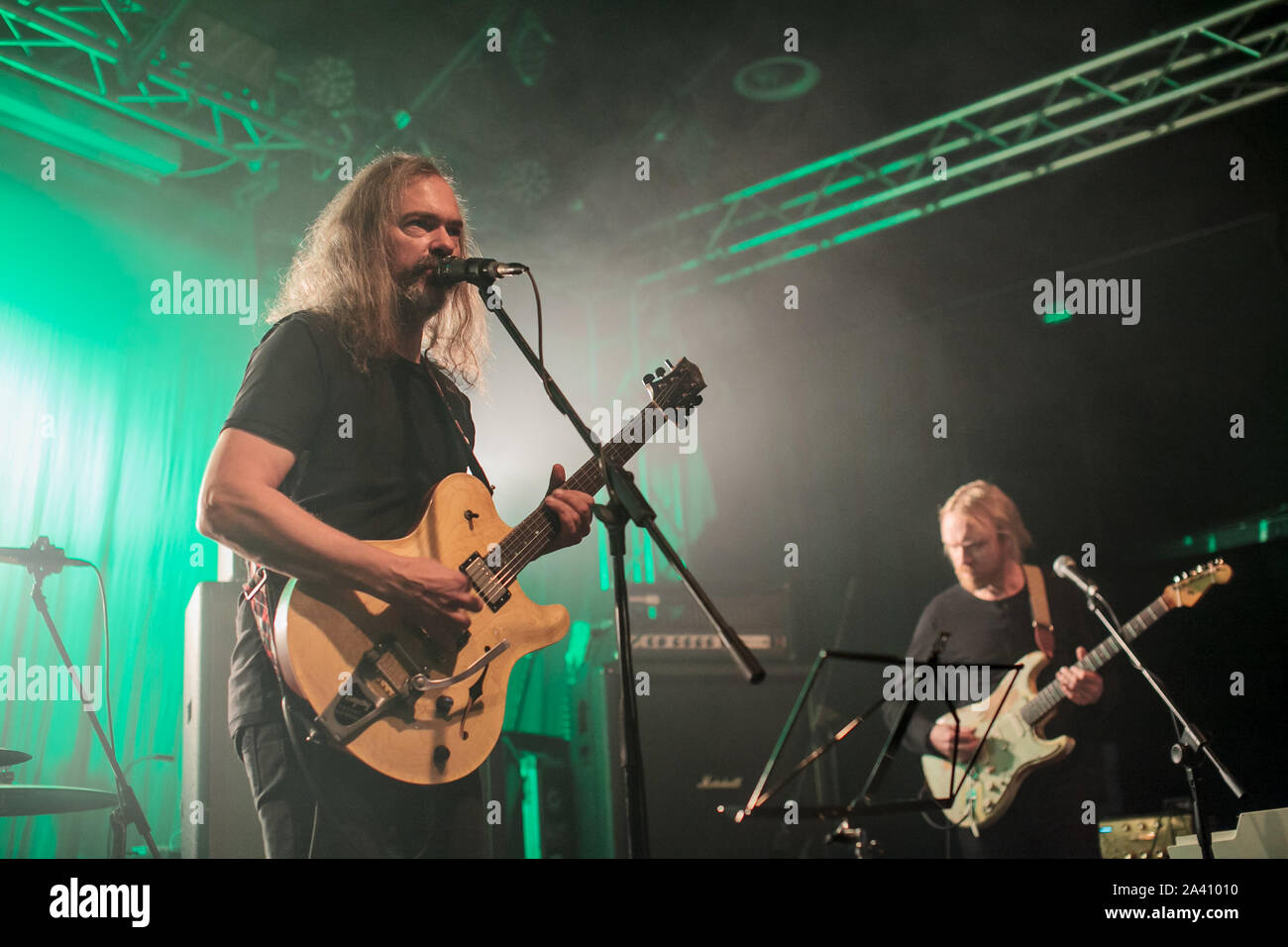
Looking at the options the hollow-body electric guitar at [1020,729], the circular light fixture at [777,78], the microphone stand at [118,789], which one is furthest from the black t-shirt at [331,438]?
the circular light fixture at [777,78]

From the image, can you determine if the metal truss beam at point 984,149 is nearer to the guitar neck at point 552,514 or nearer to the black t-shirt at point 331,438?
the guitar neck at point 552,514

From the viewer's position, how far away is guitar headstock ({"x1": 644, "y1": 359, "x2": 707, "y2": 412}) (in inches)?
97.7

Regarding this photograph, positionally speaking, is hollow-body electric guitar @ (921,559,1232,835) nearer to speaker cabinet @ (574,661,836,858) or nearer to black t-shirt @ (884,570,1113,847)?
black t-shirt @ (884,570,1113,847)

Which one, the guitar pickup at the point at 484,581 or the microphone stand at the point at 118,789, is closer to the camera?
the guitar pickup at the point at 484,581

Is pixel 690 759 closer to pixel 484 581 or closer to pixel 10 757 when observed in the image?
pixel 484 581

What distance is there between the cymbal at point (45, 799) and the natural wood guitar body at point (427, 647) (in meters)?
1.38

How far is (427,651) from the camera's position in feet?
6.49

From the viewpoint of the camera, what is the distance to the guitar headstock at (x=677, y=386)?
97.7 inches

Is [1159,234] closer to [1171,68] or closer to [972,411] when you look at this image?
[1171,68]

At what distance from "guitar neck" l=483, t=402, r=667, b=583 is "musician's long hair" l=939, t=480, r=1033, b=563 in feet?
9.15

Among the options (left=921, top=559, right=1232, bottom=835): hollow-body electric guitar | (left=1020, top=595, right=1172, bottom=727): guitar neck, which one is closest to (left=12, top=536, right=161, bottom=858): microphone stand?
(left=921, top=559, right=1232, bottom=835): hollow-body electric guitar

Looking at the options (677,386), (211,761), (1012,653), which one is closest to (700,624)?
(1012,653)

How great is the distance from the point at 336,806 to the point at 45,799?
1.49 meters
